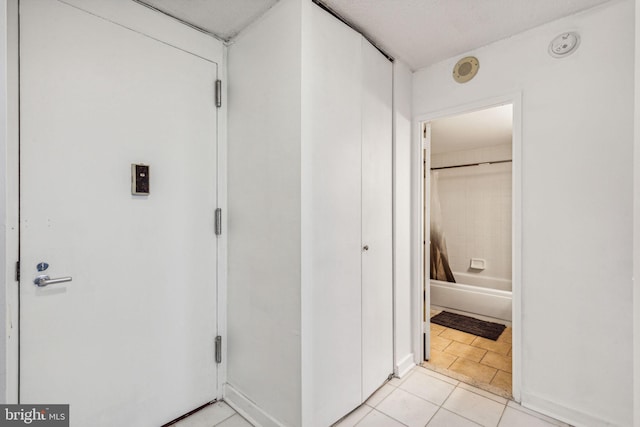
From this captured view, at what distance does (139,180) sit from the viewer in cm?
159

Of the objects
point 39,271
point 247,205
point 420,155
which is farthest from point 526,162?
point 39,271

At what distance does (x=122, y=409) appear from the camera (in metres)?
1.56

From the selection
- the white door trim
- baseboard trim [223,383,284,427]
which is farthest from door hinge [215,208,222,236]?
baseboard trim [223,383,284,427]

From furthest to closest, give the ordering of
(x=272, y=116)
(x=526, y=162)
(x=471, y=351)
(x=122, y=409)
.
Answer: (x=471, y=351), (x=526, y=162), (x=272, y=116), (x=122, y=409)

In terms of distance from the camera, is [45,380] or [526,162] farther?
[526,162]

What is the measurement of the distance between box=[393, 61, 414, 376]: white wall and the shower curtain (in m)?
2.05

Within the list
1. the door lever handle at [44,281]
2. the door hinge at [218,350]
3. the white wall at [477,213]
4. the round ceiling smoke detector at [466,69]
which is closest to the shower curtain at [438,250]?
the white wall at [477,213]

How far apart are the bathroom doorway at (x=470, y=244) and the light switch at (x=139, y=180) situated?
2.08 meters

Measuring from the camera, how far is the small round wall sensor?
1772 millimetres

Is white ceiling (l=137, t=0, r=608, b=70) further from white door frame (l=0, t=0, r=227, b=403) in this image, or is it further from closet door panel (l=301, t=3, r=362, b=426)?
closet door panel (l=301, t=3, r=362, b=426)

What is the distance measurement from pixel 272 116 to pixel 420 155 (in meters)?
1.37

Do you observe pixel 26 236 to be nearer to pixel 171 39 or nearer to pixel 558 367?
pixel 171 39

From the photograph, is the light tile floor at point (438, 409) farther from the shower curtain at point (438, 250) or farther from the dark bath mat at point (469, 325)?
the shower curtain at point (438, 250)

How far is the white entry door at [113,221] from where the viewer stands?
1.33m
